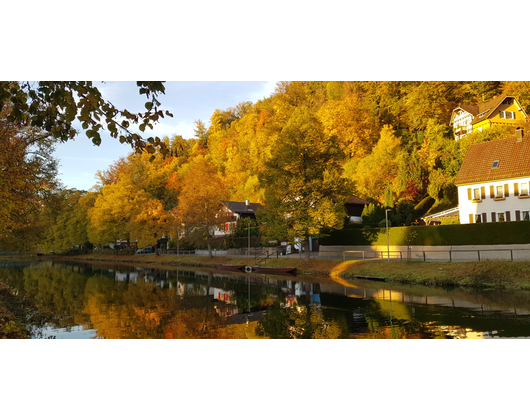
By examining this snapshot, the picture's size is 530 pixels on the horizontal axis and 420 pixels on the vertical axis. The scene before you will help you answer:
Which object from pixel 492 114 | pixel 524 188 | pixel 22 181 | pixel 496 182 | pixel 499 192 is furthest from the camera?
pixel 492 114

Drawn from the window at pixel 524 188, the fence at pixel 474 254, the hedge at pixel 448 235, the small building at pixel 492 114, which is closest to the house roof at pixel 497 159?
the window at pixel 524 188

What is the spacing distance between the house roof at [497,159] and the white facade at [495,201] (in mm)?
588

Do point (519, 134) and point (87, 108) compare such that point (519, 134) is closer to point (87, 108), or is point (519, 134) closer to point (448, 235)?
point (448, 235)

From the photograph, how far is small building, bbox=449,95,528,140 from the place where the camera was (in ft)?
157

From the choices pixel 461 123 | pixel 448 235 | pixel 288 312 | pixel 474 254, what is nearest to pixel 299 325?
pixel 288 312

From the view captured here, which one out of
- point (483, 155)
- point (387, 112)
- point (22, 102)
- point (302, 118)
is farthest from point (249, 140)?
→ point (22, 102)

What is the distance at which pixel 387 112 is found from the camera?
2391 inches

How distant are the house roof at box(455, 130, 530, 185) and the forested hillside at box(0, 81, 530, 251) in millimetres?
6342

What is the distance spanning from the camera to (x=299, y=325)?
567 inches

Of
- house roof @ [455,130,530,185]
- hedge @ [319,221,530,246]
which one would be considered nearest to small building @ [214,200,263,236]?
hedge @ [319,221,530,246]

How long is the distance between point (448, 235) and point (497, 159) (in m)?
10.5

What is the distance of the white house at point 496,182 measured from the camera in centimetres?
3494
